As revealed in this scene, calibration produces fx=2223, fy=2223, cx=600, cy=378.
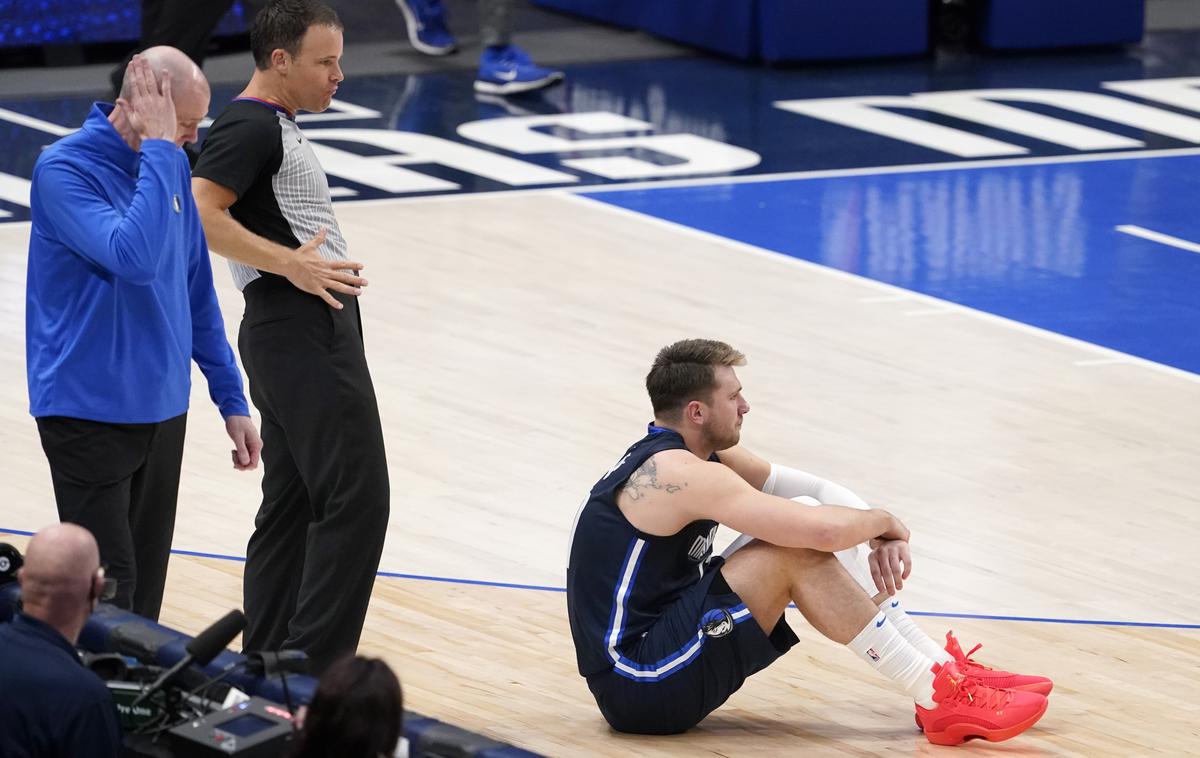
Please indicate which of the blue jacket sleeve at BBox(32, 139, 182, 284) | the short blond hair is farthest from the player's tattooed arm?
the blue jacket sleeve at BBox(32, 139, 182, 284)

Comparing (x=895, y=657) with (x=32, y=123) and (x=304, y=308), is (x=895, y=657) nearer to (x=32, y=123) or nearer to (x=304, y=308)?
(x=304, y=308)

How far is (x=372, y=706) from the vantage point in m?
3.11

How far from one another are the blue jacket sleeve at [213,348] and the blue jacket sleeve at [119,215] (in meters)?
0.51

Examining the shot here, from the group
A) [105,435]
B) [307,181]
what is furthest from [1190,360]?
[105,435]

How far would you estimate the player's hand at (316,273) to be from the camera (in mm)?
5082

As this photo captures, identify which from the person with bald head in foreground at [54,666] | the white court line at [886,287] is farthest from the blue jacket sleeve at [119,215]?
the white court line at [886,287]

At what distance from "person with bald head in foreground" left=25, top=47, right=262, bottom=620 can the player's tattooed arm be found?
3.39ft

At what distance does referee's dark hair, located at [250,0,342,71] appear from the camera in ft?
16.8

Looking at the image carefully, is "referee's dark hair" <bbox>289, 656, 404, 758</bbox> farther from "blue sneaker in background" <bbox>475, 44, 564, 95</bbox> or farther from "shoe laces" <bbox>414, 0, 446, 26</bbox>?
"shoe laces" <bbox>414, 0, 446, 26</bbox>

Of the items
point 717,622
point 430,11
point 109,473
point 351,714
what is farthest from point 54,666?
point 430,11

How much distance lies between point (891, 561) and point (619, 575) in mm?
625

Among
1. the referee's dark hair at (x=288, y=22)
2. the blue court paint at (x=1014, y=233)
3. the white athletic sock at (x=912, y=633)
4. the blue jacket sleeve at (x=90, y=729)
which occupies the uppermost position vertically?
the referee's dark hair at (x=288, y=22)

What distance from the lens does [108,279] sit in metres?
4.79

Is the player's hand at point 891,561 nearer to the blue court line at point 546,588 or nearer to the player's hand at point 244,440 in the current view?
the blue court line at point 546,588
